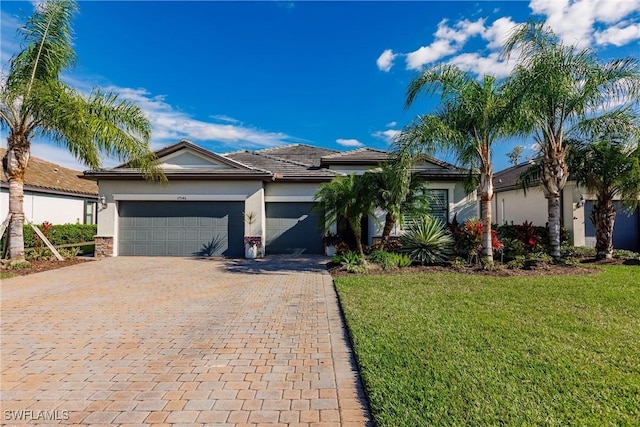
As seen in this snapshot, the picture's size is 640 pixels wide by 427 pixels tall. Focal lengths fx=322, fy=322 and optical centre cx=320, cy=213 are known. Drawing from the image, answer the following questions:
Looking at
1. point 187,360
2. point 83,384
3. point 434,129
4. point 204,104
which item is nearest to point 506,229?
point 434,129

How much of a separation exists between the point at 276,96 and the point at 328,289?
1433 centimetres

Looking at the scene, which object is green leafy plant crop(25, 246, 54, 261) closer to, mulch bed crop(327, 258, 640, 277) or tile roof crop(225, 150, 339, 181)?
tile roof crop(225, 150, 339, 181)

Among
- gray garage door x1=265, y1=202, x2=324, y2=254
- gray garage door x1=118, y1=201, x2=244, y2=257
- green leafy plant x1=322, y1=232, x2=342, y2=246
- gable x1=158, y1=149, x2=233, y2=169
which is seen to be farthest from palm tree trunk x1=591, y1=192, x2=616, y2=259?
gable x1=158, y1=149, x2=233, y2=169

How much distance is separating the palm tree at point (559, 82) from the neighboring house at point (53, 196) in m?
20.4

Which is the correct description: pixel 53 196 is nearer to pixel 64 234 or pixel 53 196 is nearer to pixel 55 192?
pixel 55 192

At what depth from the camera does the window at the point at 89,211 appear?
22.4m

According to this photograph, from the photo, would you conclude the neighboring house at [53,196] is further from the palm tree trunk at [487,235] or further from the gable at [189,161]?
the palm tree trunk at [487,235]

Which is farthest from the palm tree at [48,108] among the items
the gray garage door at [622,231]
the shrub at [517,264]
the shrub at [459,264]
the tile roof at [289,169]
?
the gray garage door at [622,231]

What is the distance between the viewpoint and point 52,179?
20812 mm

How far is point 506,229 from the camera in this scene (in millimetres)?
12391

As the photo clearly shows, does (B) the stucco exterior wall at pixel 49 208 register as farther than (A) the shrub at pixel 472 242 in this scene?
Yes

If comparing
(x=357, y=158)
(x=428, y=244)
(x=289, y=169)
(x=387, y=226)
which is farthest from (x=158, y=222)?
(x=428, y=244)

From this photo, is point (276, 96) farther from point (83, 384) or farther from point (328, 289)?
point (83, 384)

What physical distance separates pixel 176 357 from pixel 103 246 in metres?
12.5
